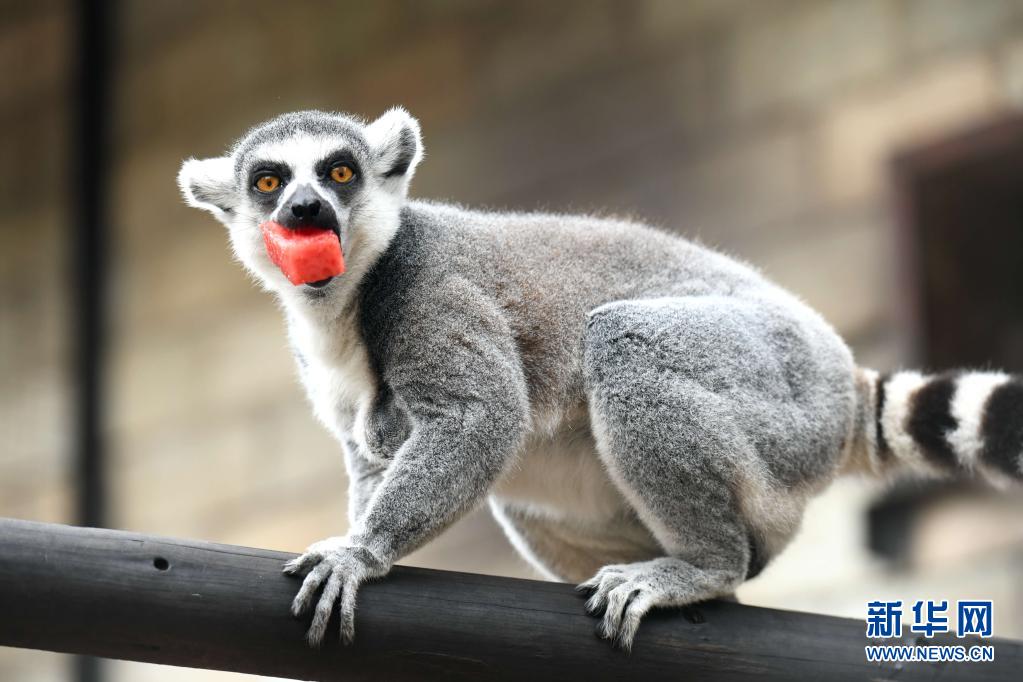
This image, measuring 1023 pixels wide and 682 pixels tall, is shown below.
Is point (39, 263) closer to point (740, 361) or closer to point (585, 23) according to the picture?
point (585, 23)

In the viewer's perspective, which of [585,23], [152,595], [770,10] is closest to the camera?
[152,595]

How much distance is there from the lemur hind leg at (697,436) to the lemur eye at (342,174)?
102cm

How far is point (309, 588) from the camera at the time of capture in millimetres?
4219

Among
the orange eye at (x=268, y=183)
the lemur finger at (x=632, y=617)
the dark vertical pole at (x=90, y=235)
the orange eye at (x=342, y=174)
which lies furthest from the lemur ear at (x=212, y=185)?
the dark vertical pole at (x=90, y=235)

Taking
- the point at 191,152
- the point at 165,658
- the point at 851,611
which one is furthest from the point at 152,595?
the point at 191,152

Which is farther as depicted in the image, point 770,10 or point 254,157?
point 770,10

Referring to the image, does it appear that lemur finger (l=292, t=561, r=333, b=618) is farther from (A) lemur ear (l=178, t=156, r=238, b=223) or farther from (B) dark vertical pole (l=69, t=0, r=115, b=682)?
(B) dark vertical pole (l=69, t=0, r=115, b=682)

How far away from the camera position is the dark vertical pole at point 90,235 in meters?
12.3

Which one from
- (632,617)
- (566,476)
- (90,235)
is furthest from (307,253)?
(90,235)

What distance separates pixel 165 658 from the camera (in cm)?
411

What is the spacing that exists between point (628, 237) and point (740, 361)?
859mm

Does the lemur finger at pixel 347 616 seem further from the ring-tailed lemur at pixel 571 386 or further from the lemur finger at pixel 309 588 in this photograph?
the ring-tailed lemur at pixel 571 386

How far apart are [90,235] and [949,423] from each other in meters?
9.38

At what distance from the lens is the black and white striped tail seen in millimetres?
5199
